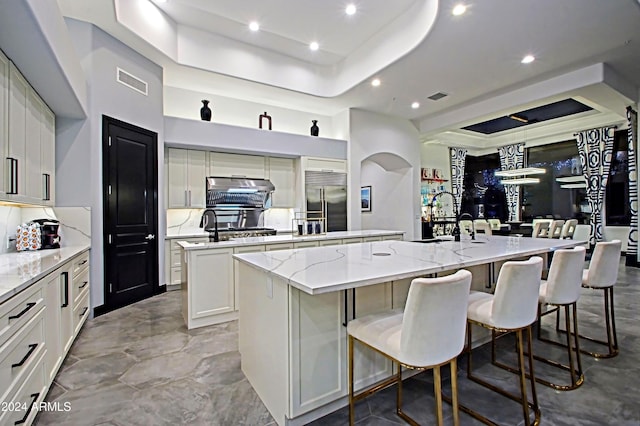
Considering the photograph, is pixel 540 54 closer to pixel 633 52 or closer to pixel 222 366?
pixel 633 52

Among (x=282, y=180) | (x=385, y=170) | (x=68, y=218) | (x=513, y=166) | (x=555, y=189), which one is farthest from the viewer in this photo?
(x=513, y=166)

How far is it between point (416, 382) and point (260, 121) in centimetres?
508

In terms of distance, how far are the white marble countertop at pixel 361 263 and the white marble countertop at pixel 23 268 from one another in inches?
46.6

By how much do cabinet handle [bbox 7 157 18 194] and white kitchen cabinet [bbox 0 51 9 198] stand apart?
0.24ft

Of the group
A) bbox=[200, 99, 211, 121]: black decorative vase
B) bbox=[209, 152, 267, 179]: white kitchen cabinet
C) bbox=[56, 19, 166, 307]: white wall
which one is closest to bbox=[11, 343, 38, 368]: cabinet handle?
bbox=[56, 19, 166, 307]: white wall

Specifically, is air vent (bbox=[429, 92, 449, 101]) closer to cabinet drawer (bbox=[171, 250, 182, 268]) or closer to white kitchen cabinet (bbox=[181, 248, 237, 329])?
white kitchen cabinet (bbox=[181, 248, 237, 329])

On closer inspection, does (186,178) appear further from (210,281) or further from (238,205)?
(210,281)

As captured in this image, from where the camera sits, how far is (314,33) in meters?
4.78

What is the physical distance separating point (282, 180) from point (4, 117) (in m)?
4.33

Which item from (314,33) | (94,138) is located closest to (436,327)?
(94,138)

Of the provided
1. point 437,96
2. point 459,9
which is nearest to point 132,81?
point 459,9

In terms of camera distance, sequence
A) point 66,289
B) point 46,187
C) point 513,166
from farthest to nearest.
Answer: point 513,166
point 46,187
point 66,289

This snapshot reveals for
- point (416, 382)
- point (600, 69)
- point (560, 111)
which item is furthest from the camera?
point (560, 111)

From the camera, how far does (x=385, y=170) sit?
26.7 feet
